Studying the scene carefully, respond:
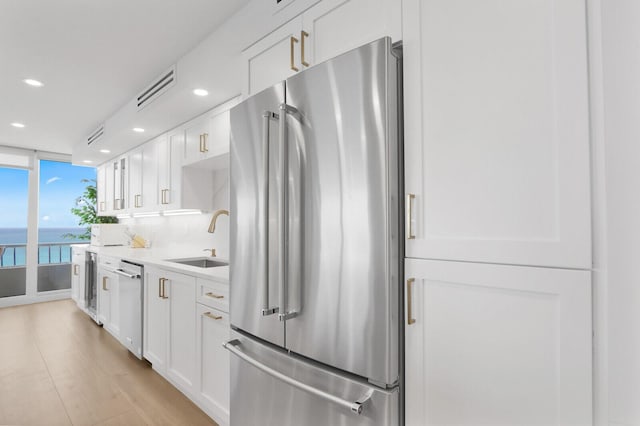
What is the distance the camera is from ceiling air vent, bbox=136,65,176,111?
8.13 ft

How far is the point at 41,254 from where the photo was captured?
Answer: 5445 millimetres

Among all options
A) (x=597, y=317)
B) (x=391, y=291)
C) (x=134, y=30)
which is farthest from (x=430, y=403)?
(x=134, y=30)

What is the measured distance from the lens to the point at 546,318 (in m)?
0.80

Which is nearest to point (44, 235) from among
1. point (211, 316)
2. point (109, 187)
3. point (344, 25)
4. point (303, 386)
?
point (109, 187)

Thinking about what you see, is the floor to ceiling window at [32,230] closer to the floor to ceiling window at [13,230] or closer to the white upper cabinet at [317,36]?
the floor to ceiling window at [13,230]

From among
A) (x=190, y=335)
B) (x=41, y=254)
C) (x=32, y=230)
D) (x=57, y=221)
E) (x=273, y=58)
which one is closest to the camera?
(x=273, y=58)

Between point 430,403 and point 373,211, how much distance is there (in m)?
0.62

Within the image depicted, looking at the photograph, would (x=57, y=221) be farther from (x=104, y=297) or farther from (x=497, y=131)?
(x=497, y=131)

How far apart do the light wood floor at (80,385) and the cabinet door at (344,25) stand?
222 cm

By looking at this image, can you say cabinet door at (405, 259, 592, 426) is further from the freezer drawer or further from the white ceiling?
the white ceiling

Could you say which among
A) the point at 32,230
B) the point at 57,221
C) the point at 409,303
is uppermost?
the point at 57,221

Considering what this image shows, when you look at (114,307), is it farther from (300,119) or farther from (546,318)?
(546,318)

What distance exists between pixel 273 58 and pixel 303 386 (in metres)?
1.48

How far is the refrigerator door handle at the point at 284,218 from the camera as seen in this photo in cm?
123
